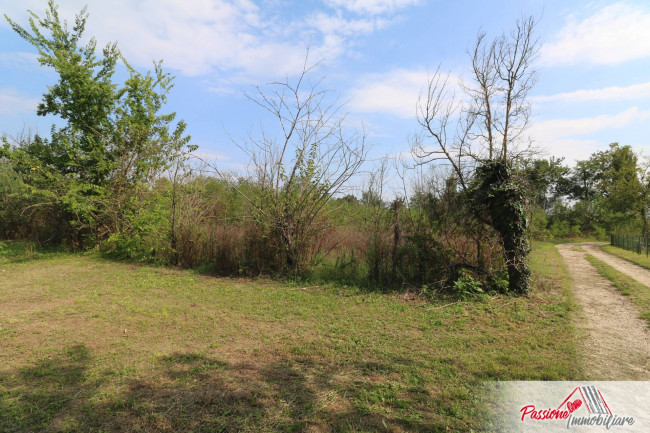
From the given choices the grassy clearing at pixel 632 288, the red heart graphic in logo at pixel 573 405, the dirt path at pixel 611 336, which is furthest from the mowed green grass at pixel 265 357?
the grassy clearing at pixel 632 288

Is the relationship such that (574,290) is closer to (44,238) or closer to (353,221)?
(353,221)

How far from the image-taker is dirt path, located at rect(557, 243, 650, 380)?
379 cm

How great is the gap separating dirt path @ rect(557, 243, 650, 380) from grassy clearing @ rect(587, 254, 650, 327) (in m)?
0.13

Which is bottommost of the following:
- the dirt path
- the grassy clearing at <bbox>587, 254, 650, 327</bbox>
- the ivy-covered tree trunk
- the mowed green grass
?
the mowed green grass

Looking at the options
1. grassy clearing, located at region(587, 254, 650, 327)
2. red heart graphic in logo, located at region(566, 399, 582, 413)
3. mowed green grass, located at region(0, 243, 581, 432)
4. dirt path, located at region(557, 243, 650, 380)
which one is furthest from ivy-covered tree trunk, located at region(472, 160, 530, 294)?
red heart graphic in logo, located at region(566, 399, 582, 413)

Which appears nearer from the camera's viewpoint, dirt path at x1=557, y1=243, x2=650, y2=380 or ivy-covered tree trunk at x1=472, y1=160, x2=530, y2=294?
dirt path at x1=557, y1=243, x2=650, y2=380

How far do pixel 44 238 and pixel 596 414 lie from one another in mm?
18301

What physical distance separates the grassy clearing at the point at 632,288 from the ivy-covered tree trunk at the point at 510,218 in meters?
1.85

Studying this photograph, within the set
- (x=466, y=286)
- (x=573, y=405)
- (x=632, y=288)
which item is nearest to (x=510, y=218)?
(x=466, y=286)

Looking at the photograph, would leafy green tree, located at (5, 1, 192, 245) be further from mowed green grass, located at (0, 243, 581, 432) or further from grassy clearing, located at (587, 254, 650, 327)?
grassy clearing, located at (587, 254, 650, 327)

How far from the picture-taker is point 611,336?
4910 mm

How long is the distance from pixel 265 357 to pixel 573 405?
123 inches

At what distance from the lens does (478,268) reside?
7660 millimetres

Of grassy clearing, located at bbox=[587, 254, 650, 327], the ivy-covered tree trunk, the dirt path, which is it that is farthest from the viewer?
the ivy-covered tree trunk
